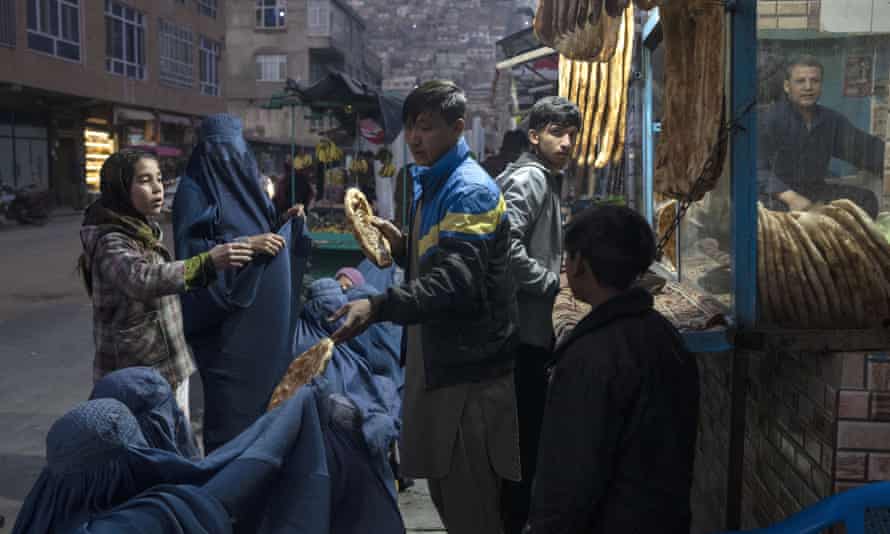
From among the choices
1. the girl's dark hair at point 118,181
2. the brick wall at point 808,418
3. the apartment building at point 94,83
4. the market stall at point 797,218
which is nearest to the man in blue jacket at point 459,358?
the market stall at point 797,218

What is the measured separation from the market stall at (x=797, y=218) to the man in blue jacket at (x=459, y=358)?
61 cm

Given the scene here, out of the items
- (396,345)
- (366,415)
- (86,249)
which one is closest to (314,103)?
(396,345)

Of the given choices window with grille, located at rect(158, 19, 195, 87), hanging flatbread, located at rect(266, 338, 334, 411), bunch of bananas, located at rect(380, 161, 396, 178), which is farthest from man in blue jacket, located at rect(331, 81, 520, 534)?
window with grille, located at rect(158, 19, 195, 87)

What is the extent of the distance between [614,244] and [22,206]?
74.2ft

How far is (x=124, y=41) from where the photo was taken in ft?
90.8

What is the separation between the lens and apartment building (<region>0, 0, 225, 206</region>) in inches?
890

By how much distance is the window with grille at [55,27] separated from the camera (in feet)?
73.3

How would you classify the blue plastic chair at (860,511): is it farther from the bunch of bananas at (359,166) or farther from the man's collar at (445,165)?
the bunch of bananas at (359,166)

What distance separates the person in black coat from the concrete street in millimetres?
2422

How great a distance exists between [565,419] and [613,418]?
9cm

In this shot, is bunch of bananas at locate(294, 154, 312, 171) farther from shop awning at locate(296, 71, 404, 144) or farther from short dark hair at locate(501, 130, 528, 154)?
short dark hair at locate(501, 130, 528, 154)

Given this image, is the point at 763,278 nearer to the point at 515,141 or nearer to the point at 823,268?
the point at 823,268

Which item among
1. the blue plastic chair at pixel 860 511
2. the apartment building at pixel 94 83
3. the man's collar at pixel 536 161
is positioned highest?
the apartment building at pixel 94 83

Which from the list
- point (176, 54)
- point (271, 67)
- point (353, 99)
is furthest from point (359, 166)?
point (271, 67)
